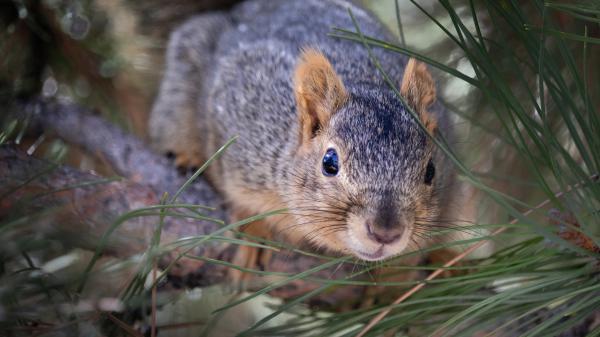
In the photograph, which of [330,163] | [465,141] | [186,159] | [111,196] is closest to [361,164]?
[330,163]

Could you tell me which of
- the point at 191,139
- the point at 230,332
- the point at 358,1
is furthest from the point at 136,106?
the point at 230,332

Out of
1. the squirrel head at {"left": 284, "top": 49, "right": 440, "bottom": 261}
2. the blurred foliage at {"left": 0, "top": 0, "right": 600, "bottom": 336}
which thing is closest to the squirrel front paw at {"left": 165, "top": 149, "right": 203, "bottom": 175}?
the blurred foliage at {"left": 0, "top": 0, "right": 600, "bottom": 336}

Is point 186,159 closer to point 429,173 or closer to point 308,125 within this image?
point 308,125

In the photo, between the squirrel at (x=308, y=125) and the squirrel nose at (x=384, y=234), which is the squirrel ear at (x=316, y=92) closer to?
the squirrel at (x=308, y=125)

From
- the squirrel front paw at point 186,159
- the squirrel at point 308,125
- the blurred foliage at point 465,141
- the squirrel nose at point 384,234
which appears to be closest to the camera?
the blurred foliage at point 465,141

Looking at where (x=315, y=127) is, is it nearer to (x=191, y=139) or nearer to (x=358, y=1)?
(x=191, y=139)

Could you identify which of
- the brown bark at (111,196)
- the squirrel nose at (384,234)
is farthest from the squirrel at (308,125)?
the brown bark at (111,196)
